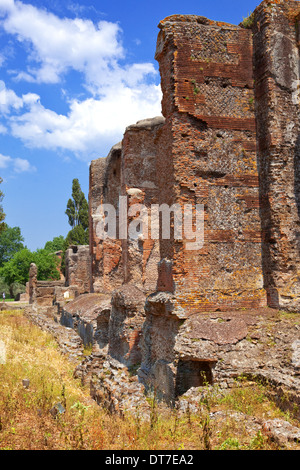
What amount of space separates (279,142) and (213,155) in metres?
1.30

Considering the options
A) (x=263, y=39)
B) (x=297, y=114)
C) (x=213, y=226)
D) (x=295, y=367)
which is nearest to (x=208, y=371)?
(x=295, y=367)

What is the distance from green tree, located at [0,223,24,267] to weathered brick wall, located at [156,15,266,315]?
5599cm

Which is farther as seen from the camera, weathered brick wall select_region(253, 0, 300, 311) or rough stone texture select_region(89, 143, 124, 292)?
rough stone texture select_region(89, 143, 124, 292)

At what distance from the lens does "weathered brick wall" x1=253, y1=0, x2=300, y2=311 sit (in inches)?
298

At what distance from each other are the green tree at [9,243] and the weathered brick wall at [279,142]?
5657 centimetres

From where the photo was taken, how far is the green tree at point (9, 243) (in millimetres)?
59547

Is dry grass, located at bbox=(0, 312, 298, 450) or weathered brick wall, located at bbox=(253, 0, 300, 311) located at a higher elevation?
weathered brick wall, located at bbox=(253, 0, 300, 311)

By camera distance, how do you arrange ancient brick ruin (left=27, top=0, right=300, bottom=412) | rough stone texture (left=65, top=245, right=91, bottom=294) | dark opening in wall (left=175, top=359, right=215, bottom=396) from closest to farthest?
dark opening in wall (left=175, top=359, right=215, bottom=396)
ancient brick ruin (left=27, top=0, right=300, bottom=412)
rough stone texture (left=65, top=245, right=91, bottom=294)

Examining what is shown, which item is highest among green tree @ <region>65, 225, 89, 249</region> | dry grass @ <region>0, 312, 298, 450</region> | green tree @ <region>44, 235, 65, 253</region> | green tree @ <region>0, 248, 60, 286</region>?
green tree @ <region>44, 235, 65, 253</region>

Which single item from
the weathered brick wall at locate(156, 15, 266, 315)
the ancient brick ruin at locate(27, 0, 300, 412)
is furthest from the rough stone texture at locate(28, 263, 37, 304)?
the weathered brick wall at locate(156, 15, 266, 315)

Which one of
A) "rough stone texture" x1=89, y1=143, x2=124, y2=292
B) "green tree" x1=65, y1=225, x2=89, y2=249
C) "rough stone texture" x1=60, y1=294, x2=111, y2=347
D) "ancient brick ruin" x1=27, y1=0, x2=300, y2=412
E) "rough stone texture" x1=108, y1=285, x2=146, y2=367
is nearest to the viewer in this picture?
"ancient brick ruin" x1=27, y1=0, x2=300, y2=412

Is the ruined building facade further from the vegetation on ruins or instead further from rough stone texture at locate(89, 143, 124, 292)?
the vegetation on ruins

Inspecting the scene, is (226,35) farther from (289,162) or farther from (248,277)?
(248,277)

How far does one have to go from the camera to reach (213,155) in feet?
25.6
